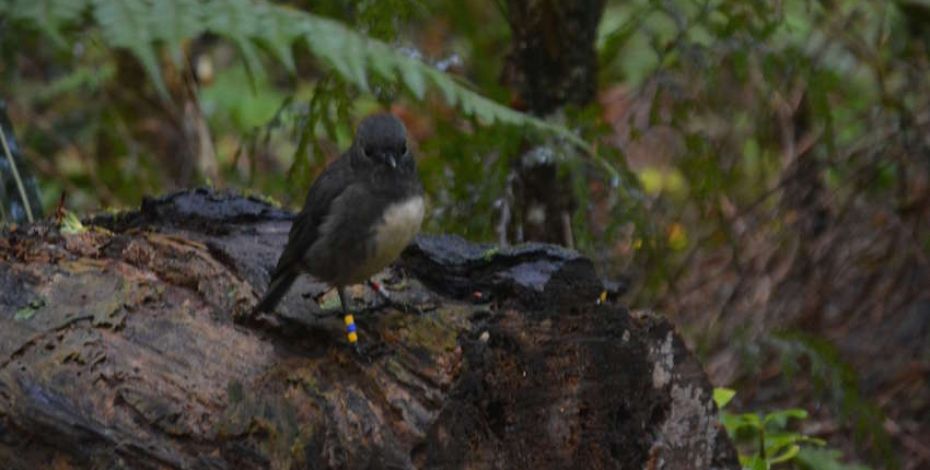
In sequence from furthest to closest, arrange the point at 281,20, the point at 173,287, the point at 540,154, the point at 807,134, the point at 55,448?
the point at 807,134 → the point at 540,154 → the point at 173,287 → the point at 281,20 → the point at 55,448

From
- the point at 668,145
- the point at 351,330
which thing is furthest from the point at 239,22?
the point at 668,145

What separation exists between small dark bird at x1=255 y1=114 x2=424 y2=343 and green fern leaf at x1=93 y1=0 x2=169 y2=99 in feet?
1.98

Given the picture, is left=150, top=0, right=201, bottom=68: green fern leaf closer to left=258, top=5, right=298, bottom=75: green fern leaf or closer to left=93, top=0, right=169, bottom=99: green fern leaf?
left=93, top=0, right=169, bottom=99: green fern leaf

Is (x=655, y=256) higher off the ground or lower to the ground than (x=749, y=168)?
lower

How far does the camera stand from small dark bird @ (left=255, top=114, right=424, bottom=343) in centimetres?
294

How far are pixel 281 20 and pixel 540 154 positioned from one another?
63.7 inches

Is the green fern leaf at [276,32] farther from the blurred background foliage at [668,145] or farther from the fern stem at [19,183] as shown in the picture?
the fern stem at [19,183]

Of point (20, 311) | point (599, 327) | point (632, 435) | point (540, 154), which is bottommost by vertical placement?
point (632, 435)

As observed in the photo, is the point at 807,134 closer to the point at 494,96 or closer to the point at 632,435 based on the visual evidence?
the point at 494,96

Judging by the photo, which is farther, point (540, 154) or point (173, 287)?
point (540, 154)

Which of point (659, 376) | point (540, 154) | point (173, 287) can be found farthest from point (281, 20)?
point (540, 154)

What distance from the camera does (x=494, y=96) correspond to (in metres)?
4.34

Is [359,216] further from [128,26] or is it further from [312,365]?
[128,26]

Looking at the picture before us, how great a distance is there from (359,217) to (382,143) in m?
0.19
